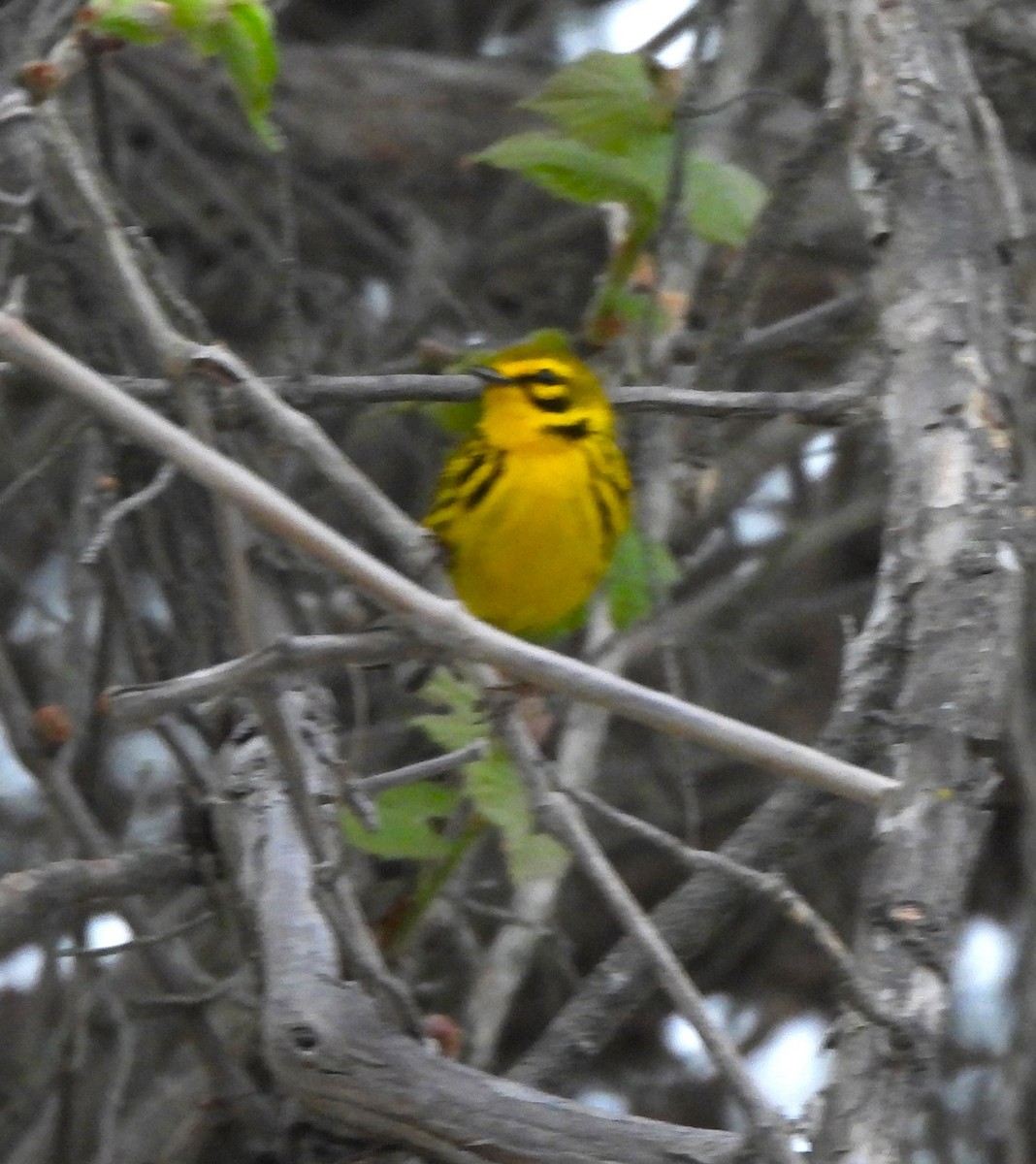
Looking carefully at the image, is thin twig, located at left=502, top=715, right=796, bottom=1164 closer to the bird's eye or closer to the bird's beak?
the bird's beak

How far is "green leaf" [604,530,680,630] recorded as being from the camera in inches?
109

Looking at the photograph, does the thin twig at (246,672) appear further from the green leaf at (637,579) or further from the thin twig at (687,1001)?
the green leaf at (637,579)

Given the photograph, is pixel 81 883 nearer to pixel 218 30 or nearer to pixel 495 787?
pixel 495 787

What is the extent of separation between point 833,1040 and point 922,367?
0.72 meters

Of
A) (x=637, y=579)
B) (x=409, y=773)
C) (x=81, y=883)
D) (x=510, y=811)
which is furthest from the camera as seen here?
(x=637, y=579)

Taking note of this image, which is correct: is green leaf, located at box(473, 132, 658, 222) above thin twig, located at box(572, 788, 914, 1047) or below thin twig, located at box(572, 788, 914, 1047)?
above

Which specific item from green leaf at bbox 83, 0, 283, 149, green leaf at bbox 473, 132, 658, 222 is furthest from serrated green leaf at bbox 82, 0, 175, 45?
green leaf at bbox 473, 132, 658, 222

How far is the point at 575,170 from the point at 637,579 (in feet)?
1.85

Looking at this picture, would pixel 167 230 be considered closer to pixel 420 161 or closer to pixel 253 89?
pixel 420 161

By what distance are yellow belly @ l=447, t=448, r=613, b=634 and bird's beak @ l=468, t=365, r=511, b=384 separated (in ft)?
0.71

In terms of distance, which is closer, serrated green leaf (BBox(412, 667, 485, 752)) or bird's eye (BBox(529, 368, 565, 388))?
serrated green leaf (BBox(412, 667, 485, 752))

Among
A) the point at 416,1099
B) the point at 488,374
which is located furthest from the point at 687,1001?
the point at 488,374

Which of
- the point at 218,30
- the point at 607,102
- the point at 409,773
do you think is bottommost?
the point at 409,773

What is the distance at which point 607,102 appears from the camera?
2719 mm
